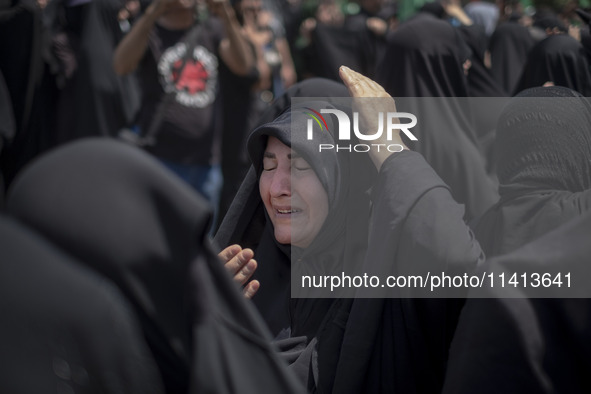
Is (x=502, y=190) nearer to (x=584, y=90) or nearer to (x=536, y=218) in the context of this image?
(x=536, y=218)

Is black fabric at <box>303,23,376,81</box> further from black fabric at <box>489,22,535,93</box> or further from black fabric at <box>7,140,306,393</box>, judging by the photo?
black fabric at <box>7,140,306,393</box>

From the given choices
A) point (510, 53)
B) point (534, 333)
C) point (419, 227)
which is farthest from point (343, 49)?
point (534, 333)

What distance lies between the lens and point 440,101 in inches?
138

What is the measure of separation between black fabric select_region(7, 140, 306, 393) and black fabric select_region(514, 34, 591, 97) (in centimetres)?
258

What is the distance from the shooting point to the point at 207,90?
4.84 metres

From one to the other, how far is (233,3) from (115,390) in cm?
538

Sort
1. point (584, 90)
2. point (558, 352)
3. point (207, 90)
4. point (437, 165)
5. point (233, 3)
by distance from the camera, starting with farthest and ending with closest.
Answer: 1. point (233, 3)
2. point (207, 90)
3. point (584, 90)
4. point (437, 165)
5. point (558, 352)

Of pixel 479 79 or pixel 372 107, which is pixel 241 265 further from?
pixel 479 79

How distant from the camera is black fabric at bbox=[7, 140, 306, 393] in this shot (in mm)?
1393

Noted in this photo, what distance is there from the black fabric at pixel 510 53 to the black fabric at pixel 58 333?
13.0 feet

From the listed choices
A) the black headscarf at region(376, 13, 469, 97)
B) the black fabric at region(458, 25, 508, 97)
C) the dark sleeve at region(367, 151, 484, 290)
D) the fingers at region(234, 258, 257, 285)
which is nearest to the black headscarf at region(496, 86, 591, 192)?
the dark sleeve at region(367, 151, 484, 290)

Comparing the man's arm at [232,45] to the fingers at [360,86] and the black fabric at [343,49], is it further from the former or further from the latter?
the fingers at [360,86]

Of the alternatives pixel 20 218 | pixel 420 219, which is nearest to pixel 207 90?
pixel 420 219

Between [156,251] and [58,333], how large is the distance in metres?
0.21
